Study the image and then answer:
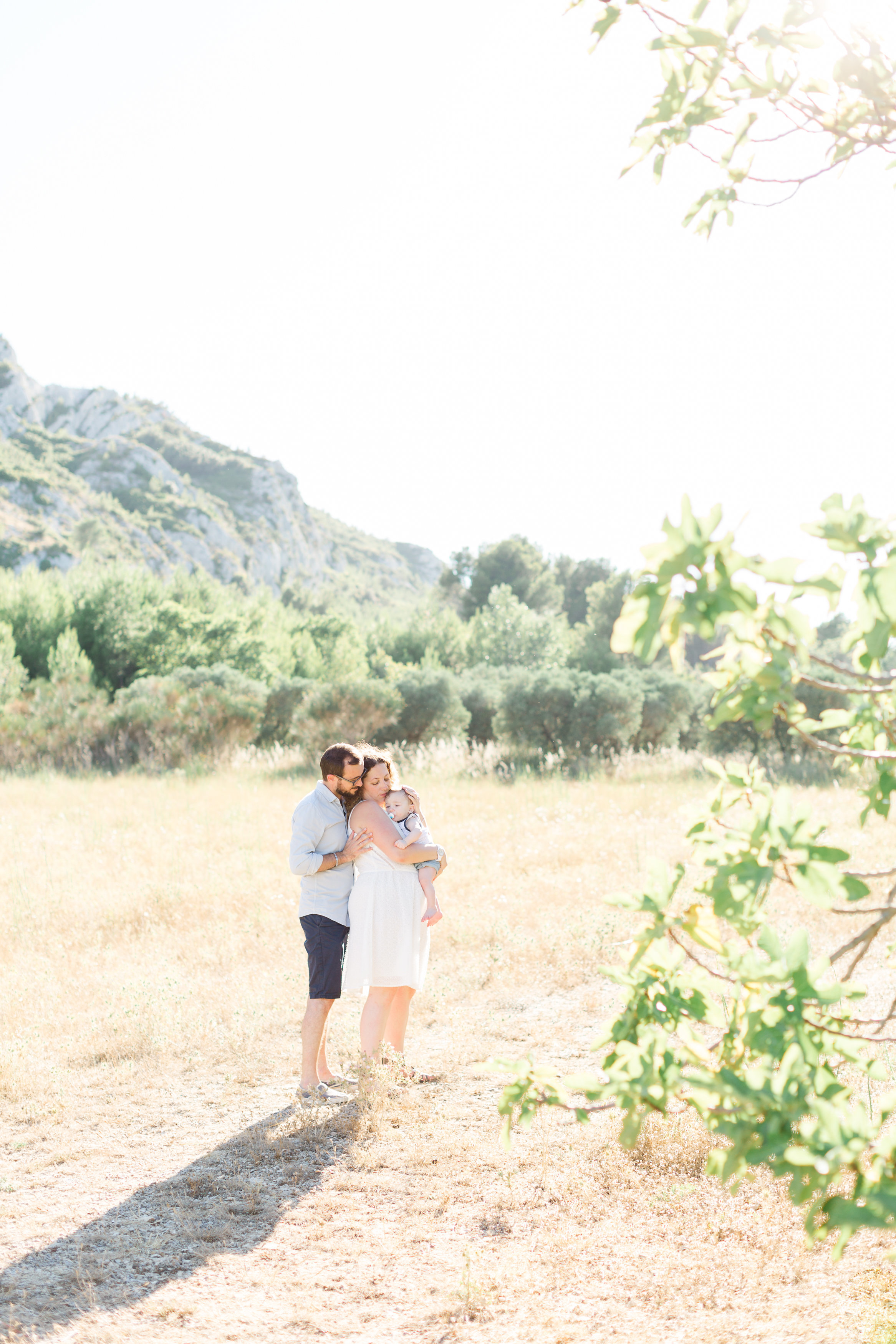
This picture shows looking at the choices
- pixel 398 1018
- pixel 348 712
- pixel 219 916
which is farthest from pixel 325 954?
pixel 348 712

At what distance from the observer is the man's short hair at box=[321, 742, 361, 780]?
462 cm

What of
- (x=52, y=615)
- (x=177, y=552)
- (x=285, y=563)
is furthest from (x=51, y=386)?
(x=52, y=615)

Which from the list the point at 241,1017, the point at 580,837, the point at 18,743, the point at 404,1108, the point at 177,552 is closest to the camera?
the point at 404,1108

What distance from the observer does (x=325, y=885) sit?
182 inches

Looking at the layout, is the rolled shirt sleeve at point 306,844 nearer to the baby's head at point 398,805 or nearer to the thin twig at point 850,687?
the baby's head at point 398,805

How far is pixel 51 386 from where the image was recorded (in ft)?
399

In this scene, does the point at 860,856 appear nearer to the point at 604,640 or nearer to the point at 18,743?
the point at 18,743

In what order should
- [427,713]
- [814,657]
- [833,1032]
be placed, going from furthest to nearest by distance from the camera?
[427,713]
[833,1032]
[814,657]

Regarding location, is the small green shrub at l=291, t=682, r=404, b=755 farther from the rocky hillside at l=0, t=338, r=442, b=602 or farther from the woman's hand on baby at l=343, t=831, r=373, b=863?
the rocky hillside at l=0, t=338, r=442, b=602

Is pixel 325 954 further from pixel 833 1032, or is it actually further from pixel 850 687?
pixel 850 687

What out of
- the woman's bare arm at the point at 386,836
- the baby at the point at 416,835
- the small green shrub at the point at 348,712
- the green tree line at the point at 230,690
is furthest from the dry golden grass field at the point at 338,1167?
→ the small green shrub at the point at 348,712

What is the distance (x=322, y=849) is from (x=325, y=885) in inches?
7.8

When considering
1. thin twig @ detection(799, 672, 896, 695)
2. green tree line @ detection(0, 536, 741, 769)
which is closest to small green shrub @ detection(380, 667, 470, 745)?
green tree line @ detection(0, 536, 741, 769)

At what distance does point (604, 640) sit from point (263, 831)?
70.4 feet
